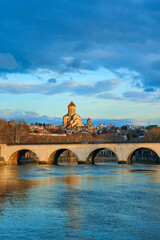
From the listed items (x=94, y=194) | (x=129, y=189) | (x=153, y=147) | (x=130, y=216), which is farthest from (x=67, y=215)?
(x=153, y=147)

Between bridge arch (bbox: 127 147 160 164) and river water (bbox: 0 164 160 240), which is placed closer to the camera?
river water (bbox: 0 164 160 240)

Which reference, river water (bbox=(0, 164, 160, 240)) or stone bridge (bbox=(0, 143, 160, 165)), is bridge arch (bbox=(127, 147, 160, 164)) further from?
river water (bbox=(0, 164, 160, 240))

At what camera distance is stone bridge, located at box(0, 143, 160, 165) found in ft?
170

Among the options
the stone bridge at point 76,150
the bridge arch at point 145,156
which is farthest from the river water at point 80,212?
the bridge arch at point 145,156

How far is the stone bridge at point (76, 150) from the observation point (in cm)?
5172

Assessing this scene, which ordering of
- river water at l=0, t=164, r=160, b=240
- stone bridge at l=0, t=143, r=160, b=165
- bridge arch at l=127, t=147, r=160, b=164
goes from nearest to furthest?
river water at l=0, t=164, r=160, b=240
stone bridge at l=0, t=143, r=160, b=165
bridge arch at l=127, t=147, r=160, b=164

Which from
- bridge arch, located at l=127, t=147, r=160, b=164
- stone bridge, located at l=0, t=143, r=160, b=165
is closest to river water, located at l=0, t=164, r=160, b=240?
stone bridge, located at l=0, t=143, r=160, b=165

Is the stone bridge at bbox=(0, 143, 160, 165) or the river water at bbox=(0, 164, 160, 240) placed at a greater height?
the stone bridge at bbox=(0, 143, 160, 165)

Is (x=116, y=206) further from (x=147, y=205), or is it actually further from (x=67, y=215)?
(x=67, y=215)

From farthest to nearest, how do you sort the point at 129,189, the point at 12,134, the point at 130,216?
the point at 12,134, the point at 129,189, the point at 130,216

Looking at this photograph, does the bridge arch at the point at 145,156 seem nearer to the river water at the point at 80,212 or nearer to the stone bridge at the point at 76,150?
the stone bridge at the point at 76,150

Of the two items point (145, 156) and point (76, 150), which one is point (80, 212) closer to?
point (76, 150)

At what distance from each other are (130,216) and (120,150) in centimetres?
3675

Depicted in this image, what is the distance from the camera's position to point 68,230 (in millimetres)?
13547
